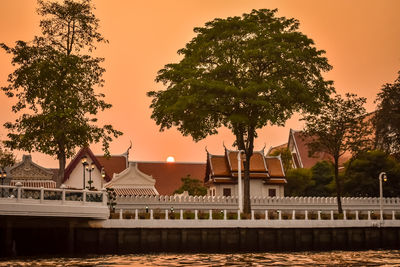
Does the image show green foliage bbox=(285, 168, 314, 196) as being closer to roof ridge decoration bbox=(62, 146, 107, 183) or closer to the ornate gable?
roof ridge decoration bbox=(62, 146, 107, 183)

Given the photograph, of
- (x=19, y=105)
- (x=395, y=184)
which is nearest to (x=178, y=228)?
(x=19, y=105)

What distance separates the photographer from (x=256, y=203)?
236 feet

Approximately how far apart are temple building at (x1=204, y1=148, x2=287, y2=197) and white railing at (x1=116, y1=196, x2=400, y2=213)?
222 inches

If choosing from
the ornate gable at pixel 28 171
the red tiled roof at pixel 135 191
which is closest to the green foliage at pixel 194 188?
the red tiled roof at pixel 135 191

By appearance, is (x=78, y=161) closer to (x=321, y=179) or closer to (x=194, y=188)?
(x=194, y=188)

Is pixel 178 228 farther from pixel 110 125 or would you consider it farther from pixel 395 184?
pixel 395 184

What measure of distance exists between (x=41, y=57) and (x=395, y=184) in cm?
4385

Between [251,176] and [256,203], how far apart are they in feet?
21.0

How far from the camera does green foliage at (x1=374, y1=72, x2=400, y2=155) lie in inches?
2749

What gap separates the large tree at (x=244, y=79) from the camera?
5856cm

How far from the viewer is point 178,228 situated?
47.4m

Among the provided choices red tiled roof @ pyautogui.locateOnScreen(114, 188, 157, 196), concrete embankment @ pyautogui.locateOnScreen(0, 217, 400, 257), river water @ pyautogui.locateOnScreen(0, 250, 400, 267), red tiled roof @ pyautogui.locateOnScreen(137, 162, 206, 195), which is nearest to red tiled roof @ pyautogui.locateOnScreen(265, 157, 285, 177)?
red tiled roof @ pyautogui.locateOnScreen(114, 188, 157, 196)

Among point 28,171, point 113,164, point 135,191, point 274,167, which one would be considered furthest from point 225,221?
point 113,164

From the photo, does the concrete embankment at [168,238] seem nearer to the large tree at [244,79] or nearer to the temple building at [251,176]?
the large tree at [244,79]
